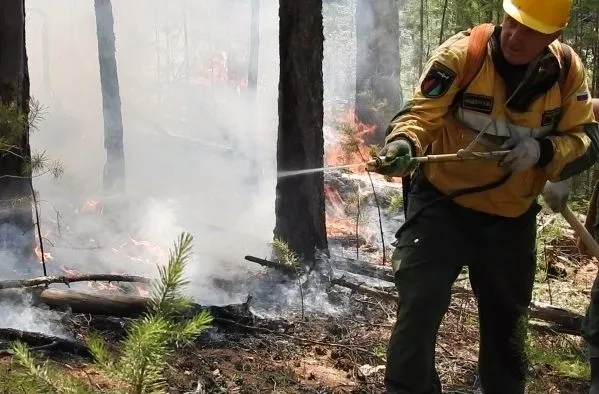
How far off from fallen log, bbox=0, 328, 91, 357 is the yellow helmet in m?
3.32

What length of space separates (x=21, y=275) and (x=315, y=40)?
156 inches

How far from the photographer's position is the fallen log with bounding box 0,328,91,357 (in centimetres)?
400

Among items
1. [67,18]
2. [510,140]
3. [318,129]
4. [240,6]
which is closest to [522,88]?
[510,140]

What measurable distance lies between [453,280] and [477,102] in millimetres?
959

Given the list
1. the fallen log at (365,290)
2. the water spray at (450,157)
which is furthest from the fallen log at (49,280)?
the water spray at (450,157)

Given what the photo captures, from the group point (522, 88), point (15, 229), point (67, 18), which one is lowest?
point (15, 229)

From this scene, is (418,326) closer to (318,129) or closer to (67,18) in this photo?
(318,129)

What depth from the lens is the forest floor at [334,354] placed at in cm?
395

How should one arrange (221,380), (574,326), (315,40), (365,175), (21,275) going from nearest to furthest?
(221,380)
(574,326)
(21,275)
(315,40)
(365,175)

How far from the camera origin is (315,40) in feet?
22.7

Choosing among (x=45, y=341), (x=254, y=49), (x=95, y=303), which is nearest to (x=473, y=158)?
(x=45, y=341)

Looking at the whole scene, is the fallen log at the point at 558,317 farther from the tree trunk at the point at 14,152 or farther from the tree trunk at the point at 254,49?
the tree trunk at the point at 254,49

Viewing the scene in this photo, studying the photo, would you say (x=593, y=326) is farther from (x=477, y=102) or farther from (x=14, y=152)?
(x=14, y=152)

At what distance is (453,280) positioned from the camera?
10.7 ft
